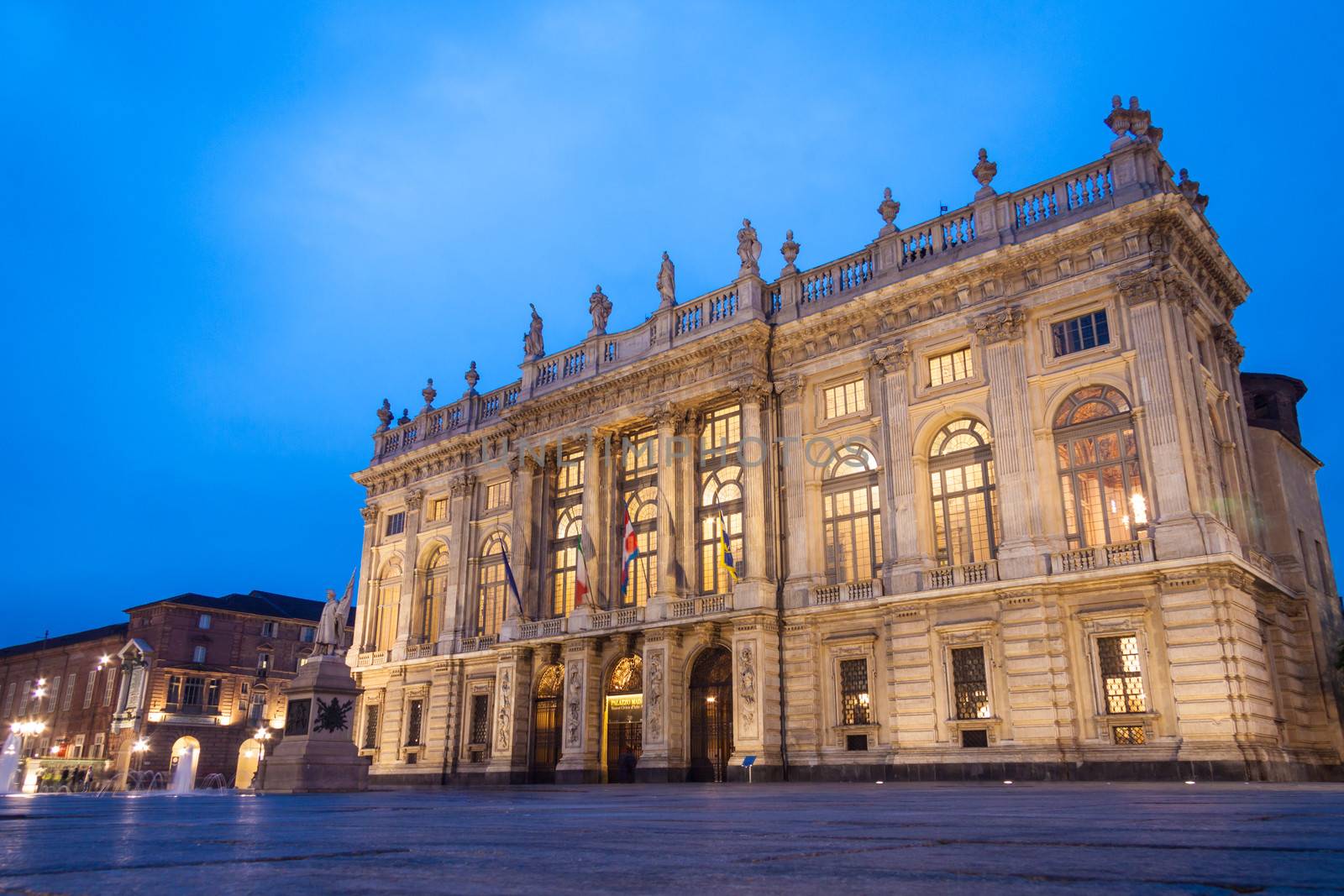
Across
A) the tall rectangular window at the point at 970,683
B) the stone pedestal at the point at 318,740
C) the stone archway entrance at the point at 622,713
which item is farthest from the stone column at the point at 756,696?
the stone pedestal at the point at 318,740

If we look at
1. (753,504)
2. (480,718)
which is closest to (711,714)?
(753,504)

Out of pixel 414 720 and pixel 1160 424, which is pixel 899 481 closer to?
pixel 1160 424

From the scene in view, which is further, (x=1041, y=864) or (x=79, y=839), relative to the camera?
(x=79, y=839)

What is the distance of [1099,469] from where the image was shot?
24469 millimetres

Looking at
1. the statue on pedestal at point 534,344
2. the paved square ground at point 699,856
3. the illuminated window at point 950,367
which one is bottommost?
the paved square ground at point 699,856

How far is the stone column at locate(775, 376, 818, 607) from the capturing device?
2844 cm

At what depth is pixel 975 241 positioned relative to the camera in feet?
89.7

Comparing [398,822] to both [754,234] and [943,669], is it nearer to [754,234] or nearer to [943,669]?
[943,669]

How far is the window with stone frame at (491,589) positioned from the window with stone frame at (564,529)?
8.30 ft

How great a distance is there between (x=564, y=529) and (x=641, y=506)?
4.01 meters

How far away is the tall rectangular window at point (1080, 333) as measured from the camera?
25062 mm

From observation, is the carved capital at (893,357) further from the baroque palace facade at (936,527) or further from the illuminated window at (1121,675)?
the illuminated window at (1121,675)

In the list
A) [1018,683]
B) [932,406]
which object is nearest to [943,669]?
[1018,683]

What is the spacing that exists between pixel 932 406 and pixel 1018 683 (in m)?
7.93
